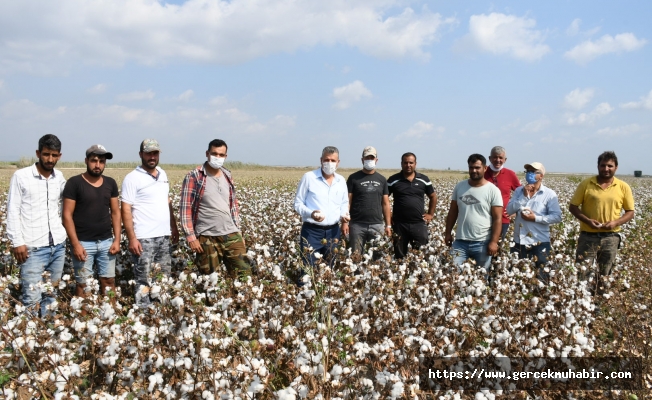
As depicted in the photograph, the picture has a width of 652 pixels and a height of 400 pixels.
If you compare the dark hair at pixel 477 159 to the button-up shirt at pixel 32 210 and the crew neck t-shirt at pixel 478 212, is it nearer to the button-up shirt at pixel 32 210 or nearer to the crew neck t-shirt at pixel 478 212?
the crew neck t-shirt at pixel 478 212

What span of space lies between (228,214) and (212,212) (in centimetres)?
24

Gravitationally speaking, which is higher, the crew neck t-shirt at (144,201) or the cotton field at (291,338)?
the crew neck t-shirt at (144,201)

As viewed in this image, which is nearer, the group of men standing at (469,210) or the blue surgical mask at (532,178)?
the group of men standing at (469,210)

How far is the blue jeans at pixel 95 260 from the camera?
535cm

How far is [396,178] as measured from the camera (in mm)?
7289

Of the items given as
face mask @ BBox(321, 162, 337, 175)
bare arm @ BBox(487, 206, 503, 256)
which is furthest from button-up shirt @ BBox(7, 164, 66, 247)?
bare arm @ BBox(487, 206, 503, 256)

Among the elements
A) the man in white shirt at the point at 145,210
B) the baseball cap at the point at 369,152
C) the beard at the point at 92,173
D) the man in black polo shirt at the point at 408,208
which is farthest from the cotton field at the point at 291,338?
the baseball cap at the point at 369,152

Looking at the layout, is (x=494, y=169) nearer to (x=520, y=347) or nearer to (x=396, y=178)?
(x=396, y=178)

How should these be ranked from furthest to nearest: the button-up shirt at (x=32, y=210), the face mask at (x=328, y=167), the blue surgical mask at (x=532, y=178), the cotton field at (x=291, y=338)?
the blue surgical mask at (x=532, y=178) < the face mask at (x=328, y=167) < the button-up shirt at (x=32, y=210) < the cotton field at (x=291, y=338)

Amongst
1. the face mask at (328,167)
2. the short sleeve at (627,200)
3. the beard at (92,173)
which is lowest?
the short sleeve at (627,200)

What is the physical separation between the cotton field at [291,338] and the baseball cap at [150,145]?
183cm

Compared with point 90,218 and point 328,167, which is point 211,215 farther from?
point 328,167

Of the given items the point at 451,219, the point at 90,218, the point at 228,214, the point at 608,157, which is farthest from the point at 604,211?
the point at 90,218

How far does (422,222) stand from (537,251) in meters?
1.67
